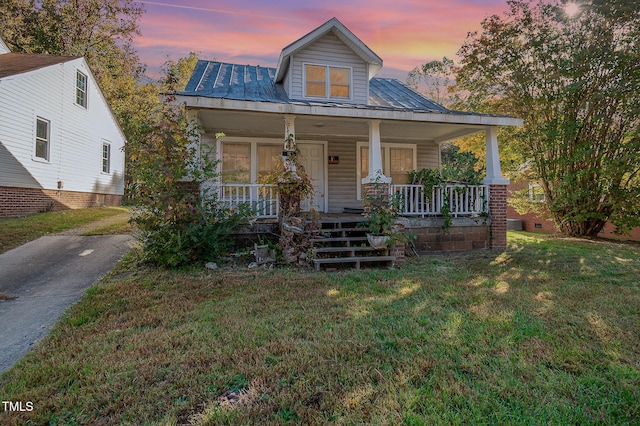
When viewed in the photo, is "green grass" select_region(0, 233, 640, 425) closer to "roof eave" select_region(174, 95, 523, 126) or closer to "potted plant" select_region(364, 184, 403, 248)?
"potted plant" select_region(364, 184, 403, 248)

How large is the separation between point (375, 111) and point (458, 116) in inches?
76.7

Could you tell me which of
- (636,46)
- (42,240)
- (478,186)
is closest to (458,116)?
(478,186)

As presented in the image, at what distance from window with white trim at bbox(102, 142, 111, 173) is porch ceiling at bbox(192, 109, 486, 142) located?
9.62 metres

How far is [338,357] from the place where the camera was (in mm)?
2482

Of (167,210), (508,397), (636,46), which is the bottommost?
(508,397)

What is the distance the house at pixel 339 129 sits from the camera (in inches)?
263

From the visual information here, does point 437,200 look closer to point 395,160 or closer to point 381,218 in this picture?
point 381,218

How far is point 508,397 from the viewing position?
201 cm

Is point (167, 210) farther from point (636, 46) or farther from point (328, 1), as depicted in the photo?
point (636, 46)

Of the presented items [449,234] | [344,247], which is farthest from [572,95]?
[344,247]

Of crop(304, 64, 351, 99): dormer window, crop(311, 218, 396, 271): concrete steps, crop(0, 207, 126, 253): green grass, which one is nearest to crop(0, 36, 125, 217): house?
crop(0, 207, 126, 253): green grass

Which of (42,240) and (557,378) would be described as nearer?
(557,378)

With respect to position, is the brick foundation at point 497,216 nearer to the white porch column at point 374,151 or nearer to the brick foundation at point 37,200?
the white porch column at point 374,151

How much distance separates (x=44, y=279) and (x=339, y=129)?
686 cm
